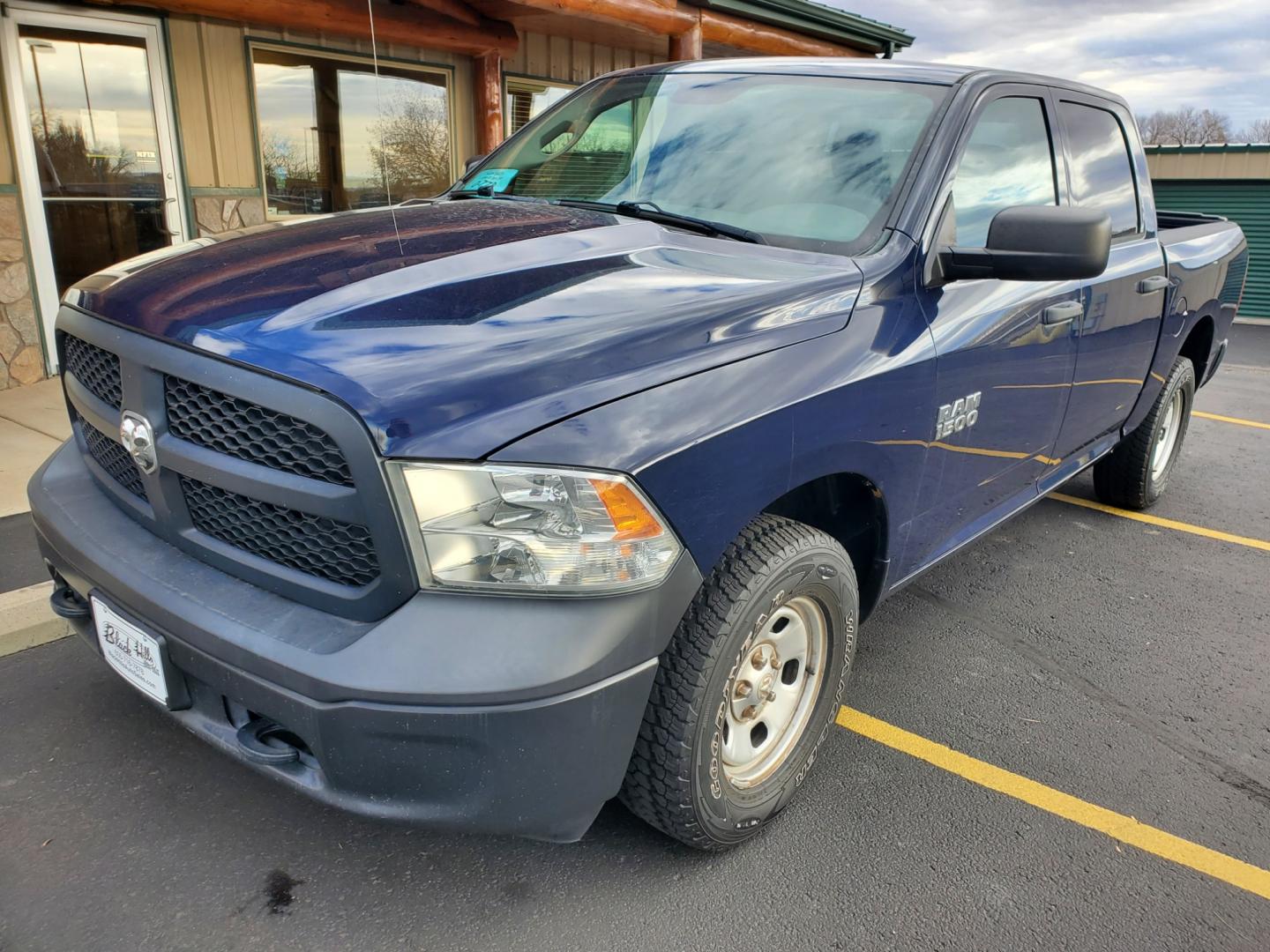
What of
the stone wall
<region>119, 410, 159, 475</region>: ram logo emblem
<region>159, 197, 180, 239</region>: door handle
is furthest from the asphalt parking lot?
<region>159, 197, 180, 239</region>: door handle

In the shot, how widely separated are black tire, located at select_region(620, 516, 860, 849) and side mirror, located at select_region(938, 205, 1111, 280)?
0.89m

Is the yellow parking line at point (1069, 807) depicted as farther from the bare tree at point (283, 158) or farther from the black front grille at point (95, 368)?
the bare tree at point (283, 158)

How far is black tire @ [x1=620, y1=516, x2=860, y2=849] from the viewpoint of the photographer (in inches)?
76.6

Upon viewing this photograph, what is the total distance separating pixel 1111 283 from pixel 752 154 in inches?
64.9

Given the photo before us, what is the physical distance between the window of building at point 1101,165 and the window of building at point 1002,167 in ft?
0.84

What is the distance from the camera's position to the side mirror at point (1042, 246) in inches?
94.1

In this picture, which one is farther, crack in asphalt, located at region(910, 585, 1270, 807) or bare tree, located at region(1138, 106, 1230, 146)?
bare tree, located at region(1138, 106, 1230, 146)

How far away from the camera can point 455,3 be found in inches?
316

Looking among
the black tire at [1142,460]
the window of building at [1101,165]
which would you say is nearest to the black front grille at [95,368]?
the window of building at [1101,165]

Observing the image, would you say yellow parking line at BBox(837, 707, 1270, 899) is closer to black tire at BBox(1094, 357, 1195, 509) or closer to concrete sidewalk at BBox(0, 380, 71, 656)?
black tire at BBox(1094, 357, 1195, 509)

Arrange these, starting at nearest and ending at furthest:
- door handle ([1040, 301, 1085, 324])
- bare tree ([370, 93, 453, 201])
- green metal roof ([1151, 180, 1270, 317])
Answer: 1. door handle ([1040, 301, 1085, 324])
2. bare tree ([370, 93, 453, 201])
3. green metal roof ([1151, 180, 1270, 317])

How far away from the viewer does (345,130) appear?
27.0 feet

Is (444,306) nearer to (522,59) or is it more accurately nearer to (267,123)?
(267,123)

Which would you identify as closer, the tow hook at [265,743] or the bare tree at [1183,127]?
the tow hook at [265,743]
